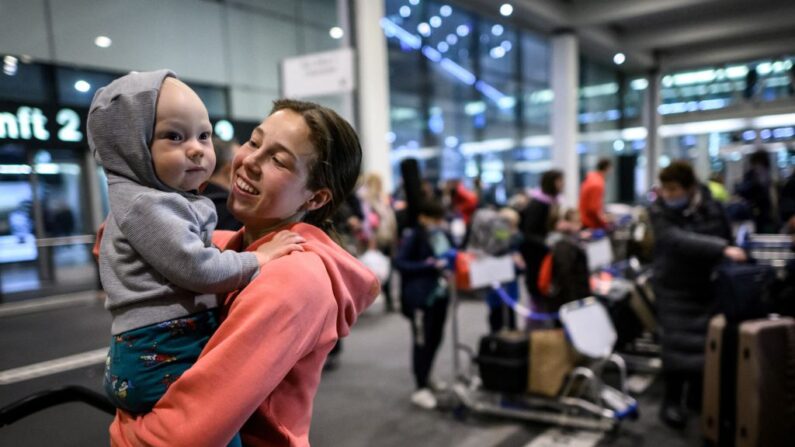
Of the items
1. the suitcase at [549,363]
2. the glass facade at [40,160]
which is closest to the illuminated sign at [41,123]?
the glass facade at [40,160]

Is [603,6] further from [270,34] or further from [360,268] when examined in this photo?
[360,268]

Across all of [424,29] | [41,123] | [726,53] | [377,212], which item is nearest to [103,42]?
[41,123]

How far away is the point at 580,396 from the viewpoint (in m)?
3.26

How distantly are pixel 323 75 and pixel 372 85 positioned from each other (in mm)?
1626

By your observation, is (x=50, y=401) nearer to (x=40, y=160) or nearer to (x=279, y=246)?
(x=40, y=160)

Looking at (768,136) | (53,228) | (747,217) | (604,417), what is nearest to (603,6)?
(768,136)

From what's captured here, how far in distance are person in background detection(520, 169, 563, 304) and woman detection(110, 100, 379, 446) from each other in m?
3.73

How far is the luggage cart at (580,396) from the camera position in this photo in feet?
9.78

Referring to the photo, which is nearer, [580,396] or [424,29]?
[580,396]

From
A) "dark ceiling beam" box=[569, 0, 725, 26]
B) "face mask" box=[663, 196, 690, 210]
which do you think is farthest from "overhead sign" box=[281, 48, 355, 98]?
"dark ceiling beam" box=[569, 0, 725, 26]

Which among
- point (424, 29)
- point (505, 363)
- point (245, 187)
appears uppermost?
point (424, 29)

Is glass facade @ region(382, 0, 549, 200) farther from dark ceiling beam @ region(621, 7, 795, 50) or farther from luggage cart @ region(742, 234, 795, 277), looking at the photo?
luggage cart @ region(742, 234, 795, 277)

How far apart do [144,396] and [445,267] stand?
2.90m

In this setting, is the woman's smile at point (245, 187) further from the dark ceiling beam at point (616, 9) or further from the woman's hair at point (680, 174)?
the dark ceiling beam at point (616, 9)
